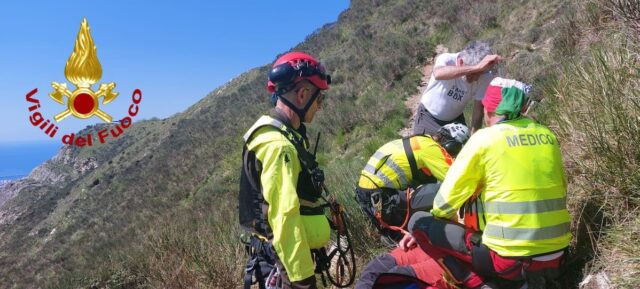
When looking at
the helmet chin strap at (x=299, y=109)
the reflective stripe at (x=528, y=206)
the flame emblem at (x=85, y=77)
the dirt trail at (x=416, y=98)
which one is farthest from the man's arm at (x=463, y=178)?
the dirt trail at (x=416, y=98)

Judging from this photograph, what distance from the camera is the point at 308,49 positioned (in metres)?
30.6

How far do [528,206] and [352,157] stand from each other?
7558 millimetres

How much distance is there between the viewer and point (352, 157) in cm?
974

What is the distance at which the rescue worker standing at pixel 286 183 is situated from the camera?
6.36 feet

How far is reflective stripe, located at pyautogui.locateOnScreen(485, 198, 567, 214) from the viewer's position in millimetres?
2191

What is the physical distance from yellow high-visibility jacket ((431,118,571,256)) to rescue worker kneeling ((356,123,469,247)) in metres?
0.71

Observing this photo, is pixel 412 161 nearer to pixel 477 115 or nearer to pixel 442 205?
pixel 442 205

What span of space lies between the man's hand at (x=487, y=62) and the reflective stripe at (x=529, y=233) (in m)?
1.46

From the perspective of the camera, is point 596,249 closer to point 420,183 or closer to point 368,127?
point 420,183

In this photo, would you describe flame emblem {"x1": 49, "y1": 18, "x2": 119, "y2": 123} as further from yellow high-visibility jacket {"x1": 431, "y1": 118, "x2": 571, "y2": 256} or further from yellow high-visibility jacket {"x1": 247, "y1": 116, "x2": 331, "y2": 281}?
yellow high-visibility jacket {"x1": 431, "y1": 118, "x2": 571, "y2": 256}

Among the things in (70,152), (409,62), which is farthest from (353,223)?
(70,152)

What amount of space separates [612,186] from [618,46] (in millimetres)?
1517

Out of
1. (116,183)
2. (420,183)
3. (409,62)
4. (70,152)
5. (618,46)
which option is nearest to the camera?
(420,183)

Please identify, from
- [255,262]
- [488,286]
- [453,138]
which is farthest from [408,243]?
[255,262]
